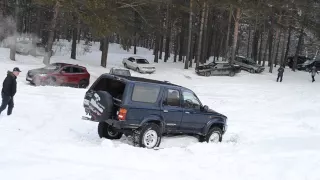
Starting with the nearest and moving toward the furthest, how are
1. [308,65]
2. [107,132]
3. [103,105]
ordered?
1. [103,105]
2. [107,132]
3. [308,65]

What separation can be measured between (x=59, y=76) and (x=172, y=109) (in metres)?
12.6

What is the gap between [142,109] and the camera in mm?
9688

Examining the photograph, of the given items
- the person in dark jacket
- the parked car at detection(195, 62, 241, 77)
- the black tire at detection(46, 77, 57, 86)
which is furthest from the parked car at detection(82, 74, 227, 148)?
the parked car at detection(195, 62, 241, 77)

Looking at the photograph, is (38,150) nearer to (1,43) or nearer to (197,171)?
(197,171)

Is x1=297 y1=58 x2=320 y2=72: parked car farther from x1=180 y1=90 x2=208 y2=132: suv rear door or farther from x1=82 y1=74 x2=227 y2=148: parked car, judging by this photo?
x1=82 y1=74 x2=227 y2=148: parked car

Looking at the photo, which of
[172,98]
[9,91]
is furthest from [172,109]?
[9,91]

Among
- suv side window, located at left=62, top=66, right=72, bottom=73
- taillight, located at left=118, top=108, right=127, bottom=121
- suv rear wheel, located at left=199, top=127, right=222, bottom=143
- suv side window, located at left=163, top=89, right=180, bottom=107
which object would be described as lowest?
suv rear wheel, located at left=199, top=127, right=222, bottom=143

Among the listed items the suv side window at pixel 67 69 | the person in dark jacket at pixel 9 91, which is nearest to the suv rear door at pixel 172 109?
the person in dark jacket at pixel 9 91

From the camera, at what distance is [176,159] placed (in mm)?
8906

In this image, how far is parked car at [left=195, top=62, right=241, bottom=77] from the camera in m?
35.2

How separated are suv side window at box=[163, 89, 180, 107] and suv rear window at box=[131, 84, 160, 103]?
13.9 inches

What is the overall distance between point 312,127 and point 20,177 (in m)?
12.6

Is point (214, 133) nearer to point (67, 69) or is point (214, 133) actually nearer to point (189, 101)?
point (189, 101)

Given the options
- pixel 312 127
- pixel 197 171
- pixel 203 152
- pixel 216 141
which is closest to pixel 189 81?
pixel 312 127
